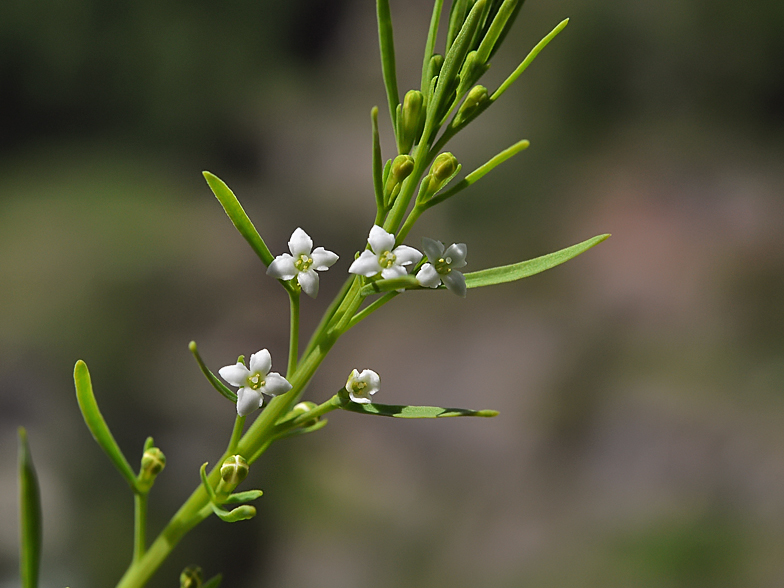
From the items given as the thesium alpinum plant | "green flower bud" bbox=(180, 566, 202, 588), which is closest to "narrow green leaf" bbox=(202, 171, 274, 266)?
the thesium alpinum plant

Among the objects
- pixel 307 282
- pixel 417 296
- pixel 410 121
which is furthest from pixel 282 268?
pixel 417 296

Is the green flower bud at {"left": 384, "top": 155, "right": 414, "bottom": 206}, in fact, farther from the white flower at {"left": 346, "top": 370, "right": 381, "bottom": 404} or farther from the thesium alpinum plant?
the white flower at {"left": 346, "top": 370, "right": 381, "bottom": 404}

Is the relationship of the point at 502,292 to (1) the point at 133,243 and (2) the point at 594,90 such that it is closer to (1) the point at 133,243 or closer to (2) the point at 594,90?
(2) the point at 594,90

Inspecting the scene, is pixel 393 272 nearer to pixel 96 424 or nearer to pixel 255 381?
pixel 255 381

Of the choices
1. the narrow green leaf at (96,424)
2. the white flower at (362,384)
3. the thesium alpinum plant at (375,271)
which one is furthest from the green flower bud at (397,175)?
the narrow green leaf at (96,424)

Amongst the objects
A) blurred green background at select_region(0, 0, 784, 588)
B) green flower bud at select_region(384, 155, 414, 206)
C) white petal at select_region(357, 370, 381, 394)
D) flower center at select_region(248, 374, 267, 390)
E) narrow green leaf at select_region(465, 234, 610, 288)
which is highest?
green flower bud at select_region(384, 155, 414, 206)

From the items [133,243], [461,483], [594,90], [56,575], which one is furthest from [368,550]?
[594,90]
